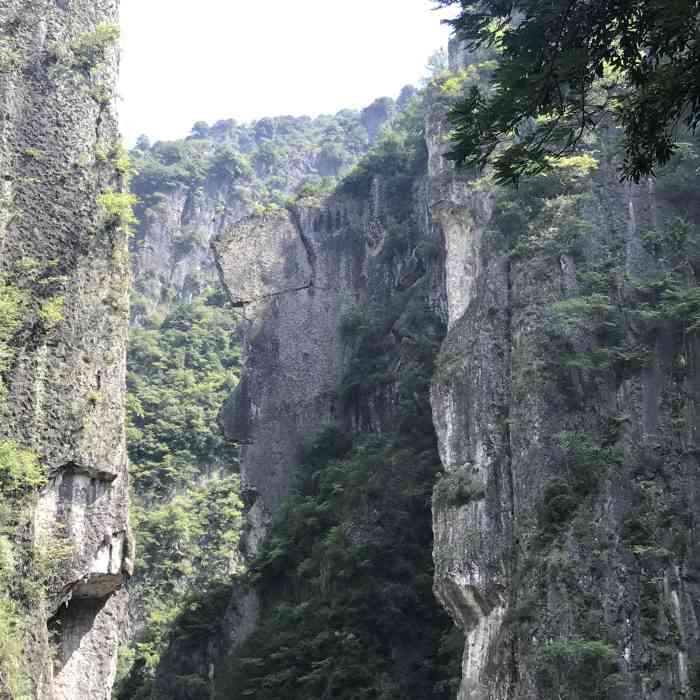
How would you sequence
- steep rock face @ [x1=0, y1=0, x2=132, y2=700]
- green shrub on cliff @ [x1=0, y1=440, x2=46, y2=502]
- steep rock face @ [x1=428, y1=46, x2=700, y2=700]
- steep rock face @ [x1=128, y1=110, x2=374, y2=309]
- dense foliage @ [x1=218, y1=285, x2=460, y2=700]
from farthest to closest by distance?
steep rock face @ [x1=128, y1=110, x2=374, y2=309] < dense foliage @ [x1=218, y1=285, x2=460, y2=700] < steep rock face @ [x1=0, y1=0, x2=132, y2=700] < steep rock face @ [x1=428, y1=46, x2=700, y2=700] < green shrub on cliff @ [x1=0, y1=440, x2=46, y2=502]

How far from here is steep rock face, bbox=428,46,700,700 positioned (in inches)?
611

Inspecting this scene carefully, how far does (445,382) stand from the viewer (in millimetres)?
20859

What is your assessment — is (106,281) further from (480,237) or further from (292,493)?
(292,493)

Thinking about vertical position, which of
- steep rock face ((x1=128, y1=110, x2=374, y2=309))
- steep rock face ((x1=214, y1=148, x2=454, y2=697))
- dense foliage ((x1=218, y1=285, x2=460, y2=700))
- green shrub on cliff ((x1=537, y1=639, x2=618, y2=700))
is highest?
steep rock face ((x1=128, y1=110, x2=374, y2=309))

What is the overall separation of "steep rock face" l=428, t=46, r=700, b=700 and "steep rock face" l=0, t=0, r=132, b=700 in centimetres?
607

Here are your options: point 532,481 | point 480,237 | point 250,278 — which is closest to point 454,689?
point 532,481

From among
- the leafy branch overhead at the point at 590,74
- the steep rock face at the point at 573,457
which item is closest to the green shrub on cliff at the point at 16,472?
the steep rock face at the point at 573,457

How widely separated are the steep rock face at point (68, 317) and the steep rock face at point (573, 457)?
6.07 metres

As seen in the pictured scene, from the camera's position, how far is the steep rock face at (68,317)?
16.2 meters

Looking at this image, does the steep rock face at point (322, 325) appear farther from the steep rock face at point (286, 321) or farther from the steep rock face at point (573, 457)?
the steep rock face at point (573, 457)

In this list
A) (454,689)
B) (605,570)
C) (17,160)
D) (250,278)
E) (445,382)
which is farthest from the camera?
(250,278)

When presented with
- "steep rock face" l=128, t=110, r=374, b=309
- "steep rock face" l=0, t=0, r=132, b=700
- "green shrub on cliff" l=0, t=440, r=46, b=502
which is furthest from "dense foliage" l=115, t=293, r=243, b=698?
"green shrub on cliff" l=0, t=440, r=46, b=502

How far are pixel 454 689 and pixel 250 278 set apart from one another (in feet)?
57.1

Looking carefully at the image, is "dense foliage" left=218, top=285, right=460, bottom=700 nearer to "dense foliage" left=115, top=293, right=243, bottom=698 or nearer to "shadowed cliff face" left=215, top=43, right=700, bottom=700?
"shadowed cliff face" left=215, top=43, right=700, bottom=700
